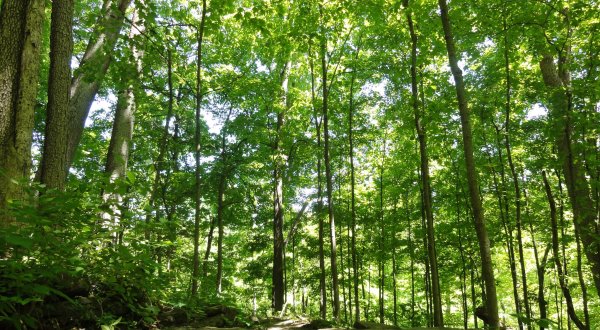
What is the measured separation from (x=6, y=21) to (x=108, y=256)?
3.21 m

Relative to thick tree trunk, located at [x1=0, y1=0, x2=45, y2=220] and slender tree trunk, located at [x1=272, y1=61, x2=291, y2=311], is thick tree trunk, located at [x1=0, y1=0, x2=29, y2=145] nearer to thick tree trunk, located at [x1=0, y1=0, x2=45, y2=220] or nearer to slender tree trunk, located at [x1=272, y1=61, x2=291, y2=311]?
thick tree trunk, located at [x1=0, y1=0, x2=45, y2=220]

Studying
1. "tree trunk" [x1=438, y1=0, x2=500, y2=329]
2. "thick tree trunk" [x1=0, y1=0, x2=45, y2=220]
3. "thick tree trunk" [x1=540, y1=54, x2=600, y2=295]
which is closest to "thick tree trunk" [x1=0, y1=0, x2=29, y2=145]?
"thick tree trunk" [x1=0, y1=0, x2=45, y2=220]

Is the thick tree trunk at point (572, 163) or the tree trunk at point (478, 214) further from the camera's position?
the thick tree trunk at point (572, 163)

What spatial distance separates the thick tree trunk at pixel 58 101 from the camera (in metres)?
5.04

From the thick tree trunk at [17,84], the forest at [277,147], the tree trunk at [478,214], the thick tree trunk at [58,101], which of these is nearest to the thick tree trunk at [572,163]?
the forest at [277,147]

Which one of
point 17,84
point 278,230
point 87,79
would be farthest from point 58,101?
point 278,230

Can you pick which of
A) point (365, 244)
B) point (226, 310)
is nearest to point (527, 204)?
point (365, 244)

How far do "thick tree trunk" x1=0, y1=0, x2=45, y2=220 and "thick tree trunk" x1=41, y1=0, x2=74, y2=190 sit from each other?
1.00m

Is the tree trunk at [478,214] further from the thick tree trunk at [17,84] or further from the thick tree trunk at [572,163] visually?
the thick tree trunk at [17,84]

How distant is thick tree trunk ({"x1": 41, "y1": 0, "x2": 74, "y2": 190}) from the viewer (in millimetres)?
5035

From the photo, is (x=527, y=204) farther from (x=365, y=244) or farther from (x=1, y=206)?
(x=1, y=206)

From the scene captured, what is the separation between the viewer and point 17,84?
409 centimetres

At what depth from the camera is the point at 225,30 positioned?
41.1ft

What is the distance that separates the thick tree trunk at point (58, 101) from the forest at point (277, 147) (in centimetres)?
2
